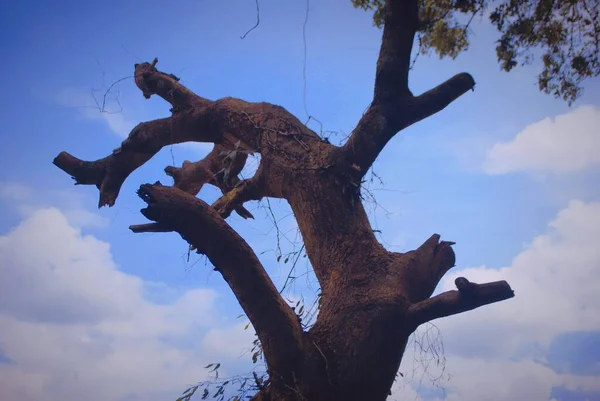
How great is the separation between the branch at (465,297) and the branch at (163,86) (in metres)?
2.67

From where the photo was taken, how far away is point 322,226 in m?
3.07

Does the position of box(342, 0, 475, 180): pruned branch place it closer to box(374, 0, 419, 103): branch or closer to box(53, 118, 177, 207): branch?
box(374, 0, 419, 103): branch

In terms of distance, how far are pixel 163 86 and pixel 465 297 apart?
320 centimetres

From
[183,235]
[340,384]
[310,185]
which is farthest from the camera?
[310,185]

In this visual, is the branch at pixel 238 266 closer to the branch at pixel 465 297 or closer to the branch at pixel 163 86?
the branch at pixel 465 297

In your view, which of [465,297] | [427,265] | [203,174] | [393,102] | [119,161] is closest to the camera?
[465,297]

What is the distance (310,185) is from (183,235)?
970mm

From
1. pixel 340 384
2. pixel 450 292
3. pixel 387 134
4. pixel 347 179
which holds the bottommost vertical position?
pixel 340 384

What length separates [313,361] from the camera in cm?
249

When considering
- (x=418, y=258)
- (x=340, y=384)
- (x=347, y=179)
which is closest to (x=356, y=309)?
(x=340, y=384)

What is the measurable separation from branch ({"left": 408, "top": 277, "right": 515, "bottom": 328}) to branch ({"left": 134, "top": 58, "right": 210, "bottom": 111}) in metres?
2.67

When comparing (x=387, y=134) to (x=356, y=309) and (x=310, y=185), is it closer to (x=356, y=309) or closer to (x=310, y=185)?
(x=310, y=185)

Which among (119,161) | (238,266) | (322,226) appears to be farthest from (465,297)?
(119,161)

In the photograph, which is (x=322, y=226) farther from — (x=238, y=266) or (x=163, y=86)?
(x=163, y=86)
